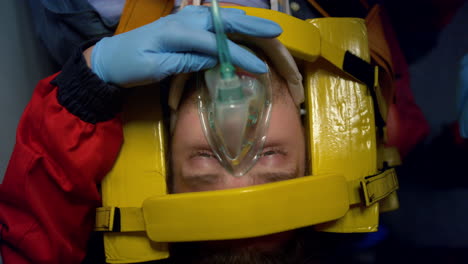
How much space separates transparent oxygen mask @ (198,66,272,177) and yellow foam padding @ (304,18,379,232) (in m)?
0.18

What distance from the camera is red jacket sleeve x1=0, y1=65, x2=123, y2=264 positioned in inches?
34.5

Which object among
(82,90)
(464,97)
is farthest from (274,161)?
(464,97)

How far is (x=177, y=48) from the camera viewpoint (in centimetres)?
81

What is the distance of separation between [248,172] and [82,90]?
0.44 meters

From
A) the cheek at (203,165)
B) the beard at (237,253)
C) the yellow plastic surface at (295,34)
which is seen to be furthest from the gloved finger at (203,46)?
the beard at (237,253)

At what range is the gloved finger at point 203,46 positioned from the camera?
78 centimetres

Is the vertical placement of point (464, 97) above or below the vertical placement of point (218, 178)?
above

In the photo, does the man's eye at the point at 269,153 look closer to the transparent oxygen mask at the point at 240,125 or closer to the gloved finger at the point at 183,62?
the transparent oxygen mask at the point at 240,125

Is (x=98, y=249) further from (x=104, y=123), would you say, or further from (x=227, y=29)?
(x=227, y=29)

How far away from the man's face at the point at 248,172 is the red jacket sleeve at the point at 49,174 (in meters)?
0.18

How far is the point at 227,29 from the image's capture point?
0.80m

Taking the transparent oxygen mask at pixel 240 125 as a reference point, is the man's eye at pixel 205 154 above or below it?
below

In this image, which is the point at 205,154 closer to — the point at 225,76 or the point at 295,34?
the point at 225,76

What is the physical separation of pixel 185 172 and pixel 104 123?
24 centimetres
